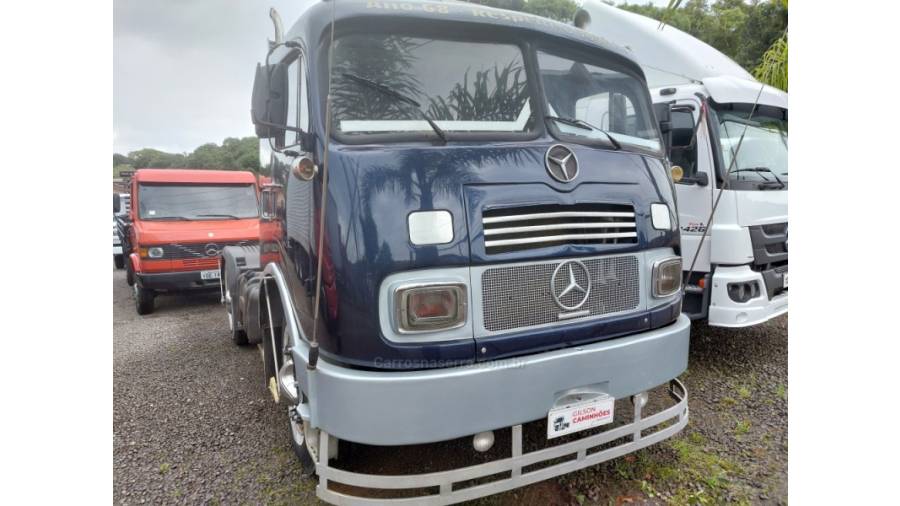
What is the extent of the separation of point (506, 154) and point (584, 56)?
970 millimetres

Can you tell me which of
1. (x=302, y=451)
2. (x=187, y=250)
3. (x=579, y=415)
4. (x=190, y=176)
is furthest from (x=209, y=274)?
(x=579, y=415)

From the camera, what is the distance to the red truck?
6535 mm

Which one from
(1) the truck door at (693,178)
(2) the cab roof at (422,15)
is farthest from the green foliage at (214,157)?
(1) the truck door at (693,178)

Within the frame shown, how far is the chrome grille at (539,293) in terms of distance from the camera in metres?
2.06

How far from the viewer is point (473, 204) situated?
2.05 meters

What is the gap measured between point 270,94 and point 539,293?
1679 millimetres

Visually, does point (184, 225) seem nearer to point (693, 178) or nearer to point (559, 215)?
point (559, 215)

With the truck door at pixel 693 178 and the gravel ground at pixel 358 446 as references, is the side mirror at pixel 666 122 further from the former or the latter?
the gravel ground at pixel 358 446

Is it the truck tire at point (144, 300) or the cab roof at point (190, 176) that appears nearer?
the truck tire at point (144, 300)

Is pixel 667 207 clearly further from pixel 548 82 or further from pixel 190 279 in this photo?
pixel 190 279

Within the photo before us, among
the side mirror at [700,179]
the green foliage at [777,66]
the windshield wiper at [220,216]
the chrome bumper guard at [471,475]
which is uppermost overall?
the green foliage at [777,66]

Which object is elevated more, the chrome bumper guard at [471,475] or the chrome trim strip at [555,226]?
the chrome trim strip at [555,226]

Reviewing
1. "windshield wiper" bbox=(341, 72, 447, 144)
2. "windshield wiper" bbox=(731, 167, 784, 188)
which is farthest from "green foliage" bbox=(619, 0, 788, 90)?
"windshield wiper" bbox=(341, 72, 447, 144)

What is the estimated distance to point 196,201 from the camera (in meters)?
7.25
